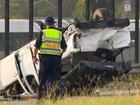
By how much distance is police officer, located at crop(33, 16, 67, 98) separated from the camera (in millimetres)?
12078

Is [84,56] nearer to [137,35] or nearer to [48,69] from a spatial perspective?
[48,69]

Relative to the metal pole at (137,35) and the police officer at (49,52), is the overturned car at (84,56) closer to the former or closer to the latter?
the police officer at (49,52)

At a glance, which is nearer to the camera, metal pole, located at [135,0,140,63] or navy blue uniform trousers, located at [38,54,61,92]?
navy blue uniform trousers, located at [38,54,61,92]

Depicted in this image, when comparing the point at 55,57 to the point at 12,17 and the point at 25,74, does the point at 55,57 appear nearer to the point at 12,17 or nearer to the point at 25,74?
the point at 25,74

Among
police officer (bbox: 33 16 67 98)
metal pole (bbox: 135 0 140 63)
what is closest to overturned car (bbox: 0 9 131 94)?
police officer (bbox: 33 16 67 98)

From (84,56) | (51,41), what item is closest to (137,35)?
(84,56)

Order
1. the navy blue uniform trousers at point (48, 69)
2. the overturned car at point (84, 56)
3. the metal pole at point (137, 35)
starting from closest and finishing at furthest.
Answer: the navy blue uniform trousers at point (48, 69), the overturned car at point (84, 56), the metal pole at point (137, 35)

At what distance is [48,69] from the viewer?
12.1 meters

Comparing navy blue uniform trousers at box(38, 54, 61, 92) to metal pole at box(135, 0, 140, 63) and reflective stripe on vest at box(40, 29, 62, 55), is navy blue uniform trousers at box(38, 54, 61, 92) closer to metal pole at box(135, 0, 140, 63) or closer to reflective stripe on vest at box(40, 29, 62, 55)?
reflective stripe on vest at box(40, 29, 62, 55)

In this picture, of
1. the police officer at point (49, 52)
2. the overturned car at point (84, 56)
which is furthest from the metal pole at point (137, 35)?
the police officer at point (49, 52)

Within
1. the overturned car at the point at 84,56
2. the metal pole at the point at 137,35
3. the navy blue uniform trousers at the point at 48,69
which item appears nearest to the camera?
the navy blue uniform trousers at the point at 48,69

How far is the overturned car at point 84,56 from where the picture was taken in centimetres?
1263

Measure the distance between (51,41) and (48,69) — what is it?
1.92 feet

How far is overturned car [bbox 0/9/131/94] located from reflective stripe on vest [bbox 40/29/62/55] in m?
0.63
